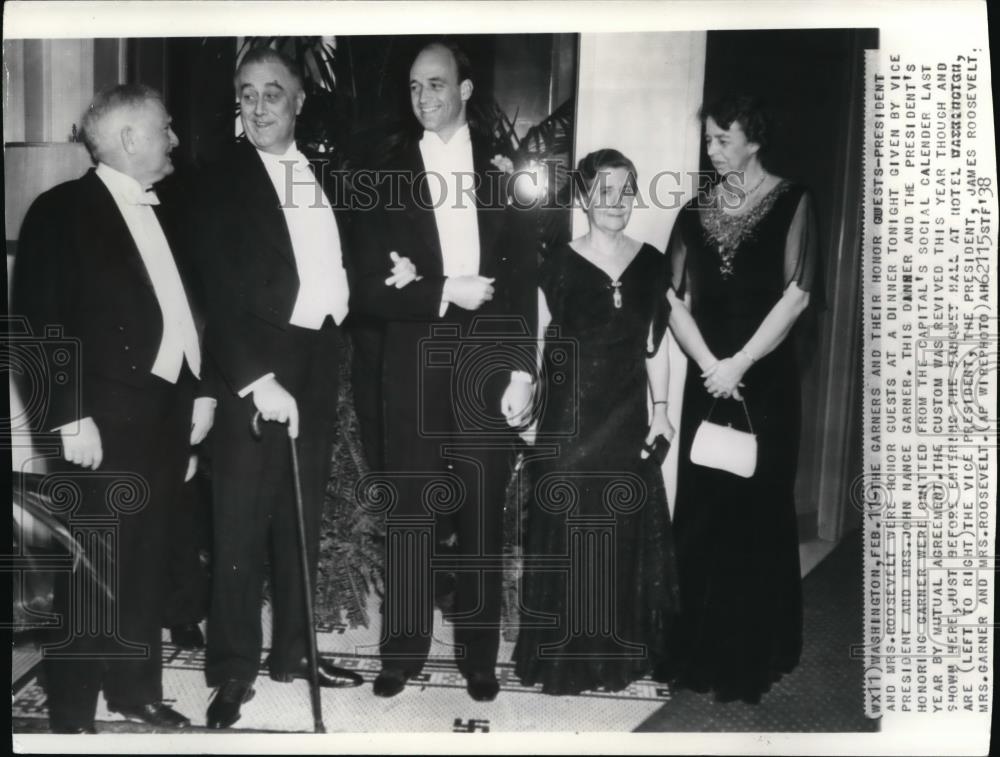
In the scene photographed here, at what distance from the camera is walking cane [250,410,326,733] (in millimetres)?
2580

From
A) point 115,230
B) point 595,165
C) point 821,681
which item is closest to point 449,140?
point 595,165

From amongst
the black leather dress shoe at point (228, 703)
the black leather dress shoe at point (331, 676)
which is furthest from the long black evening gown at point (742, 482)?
the black leather dress shoe at point (228, 703)

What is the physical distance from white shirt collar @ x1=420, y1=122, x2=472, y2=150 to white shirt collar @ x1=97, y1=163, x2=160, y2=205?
0.63 m

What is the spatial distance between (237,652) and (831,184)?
69.4 inches

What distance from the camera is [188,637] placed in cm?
265

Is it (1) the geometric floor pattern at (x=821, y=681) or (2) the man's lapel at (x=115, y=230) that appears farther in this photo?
(1) the geometric floor pattern at (x=821, y=681)

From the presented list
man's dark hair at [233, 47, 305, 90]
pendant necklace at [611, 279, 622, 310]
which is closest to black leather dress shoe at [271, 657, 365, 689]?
pendant necklace at [611, 279, 622, 310]

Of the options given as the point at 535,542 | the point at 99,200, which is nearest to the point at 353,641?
the point at 535,542

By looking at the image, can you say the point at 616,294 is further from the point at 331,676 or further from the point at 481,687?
the point at 331,676

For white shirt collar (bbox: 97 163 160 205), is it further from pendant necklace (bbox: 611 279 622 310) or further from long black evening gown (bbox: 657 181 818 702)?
long black evening gown (bbox: 657 181 818 702)

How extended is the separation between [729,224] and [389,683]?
1.33 meters

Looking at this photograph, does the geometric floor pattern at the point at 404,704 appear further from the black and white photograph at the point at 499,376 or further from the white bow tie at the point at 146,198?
A: the white bow tie at the point at 146,198

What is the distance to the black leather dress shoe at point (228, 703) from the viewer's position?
2621 mm

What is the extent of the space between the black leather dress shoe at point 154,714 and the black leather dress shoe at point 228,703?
76 mm
